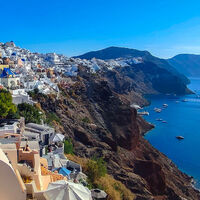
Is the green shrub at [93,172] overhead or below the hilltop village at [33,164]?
below

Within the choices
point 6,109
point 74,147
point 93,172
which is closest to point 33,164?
point 93,172

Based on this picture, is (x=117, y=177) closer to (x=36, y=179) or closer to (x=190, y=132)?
(x=36, y=179)

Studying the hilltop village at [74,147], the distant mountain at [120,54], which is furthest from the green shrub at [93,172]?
the distant mountain at [120,54]

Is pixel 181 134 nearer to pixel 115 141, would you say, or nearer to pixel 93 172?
pixel 115 141

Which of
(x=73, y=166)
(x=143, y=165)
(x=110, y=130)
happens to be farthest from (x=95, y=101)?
(x=73, y=166)

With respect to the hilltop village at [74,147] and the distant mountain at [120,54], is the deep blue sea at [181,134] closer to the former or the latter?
the hilltop village at [74,147]
